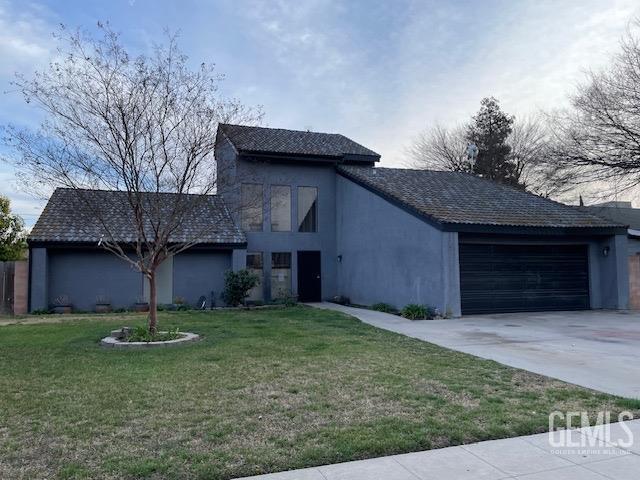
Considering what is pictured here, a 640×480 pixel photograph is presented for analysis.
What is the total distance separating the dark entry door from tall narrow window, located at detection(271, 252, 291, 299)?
19.4 inches

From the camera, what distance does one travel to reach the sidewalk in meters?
3.57

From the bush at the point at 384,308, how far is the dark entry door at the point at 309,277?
12.5 ft

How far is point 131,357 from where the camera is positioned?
26.2ft

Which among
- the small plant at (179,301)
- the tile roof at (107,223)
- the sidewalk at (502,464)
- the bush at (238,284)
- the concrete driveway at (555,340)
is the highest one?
the tile roof at (107,223)

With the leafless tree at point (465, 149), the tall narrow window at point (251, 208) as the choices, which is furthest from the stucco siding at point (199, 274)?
the leafless tree at point (465, 149)

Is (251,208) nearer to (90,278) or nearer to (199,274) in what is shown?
(199,274)

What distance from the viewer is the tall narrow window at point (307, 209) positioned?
63.5ft

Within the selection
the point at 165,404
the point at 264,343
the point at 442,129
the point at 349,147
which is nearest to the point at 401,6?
the point at 349,147

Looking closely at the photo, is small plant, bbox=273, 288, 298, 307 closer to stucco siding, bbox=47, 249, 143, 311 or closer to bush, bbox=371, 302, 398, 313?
bush, bbox=371, 302, 398, 313

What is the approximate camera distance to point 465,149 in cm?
3409

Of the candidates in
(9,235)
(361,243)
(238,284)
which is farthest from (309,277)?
(9,235)

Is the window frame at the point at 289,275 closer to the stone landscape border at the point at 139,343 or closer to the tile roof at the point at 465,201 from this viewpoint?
the tile roof at the point at 465,201

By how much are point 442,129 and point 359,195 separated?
20.6 m

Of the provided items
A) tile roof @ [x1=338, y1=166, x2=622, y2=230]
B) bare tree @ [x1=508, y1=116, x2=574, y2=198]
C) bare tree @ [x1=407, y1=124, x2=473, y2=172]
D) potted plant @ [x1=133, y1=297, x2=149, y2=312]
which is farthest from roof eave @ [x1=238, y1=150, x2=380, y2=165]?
bare tree @ [x1=407, y1=124, x2=473, y2=172]
